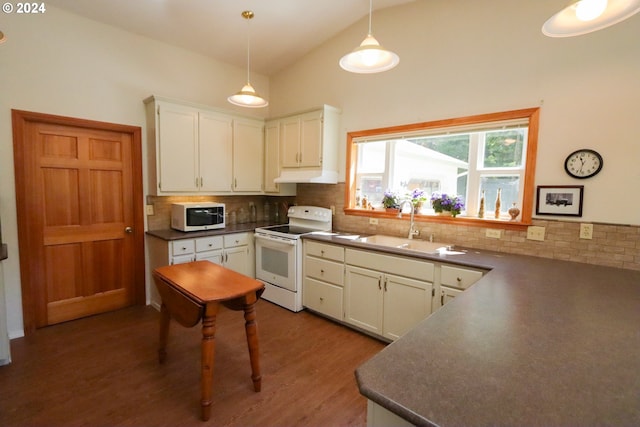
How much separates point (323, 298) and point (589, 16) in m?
2.90

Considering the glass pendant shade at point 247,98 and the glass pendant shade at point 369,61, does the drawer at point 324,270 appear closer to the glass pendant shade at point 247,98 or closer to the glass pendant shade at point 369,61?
the glass pendant shade at point 247,98

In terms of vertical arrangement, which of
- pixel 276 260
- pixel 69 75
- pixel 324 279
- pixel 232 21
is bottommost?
pixel 324 279

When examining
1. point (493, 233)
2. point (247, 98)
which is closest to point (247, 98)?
point (247, 98)

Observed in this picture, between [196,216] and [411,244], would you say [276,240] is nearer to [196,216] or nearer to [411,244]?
[196,216]

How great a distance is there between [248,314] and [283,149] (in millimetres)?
2533

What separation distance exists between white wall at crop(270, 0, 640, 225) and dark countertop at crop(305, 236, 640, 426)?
1155 mm

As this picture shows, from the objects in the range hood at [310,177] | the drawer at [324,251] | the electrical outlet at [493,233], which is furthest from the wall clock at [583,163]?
the range hood at [310,177]

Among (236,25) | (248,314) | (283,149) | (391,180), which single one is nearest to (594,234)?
(391,180)

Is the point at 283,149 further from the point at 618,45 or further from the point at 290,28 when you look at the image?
the point at 618,45

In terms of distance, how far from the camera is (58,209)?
3.06m

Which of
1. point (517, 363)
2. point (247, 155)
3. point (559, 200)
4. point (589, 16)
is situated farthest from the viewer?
point (247, 155)

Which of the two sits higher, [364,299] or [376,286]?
[376,286]

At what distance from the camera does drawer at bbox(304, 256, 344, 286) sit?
3150 mm

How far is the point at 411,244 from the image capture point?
3.09 m
